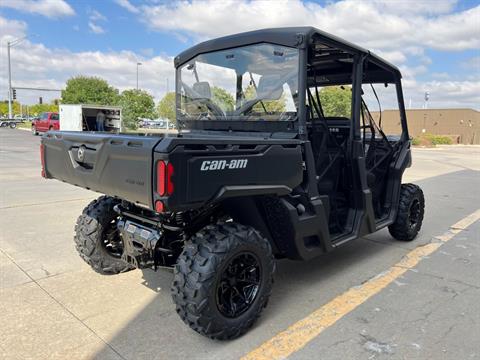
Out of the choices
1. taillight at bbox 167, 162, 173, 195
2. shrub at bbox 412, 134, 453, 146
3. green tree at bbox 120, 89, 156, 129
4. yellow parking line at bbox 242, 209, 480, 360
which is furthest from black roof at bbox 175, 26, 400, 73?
shrub at bbox 412, 134, 453, 146

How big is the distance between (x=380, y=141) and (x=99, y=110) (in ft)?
73.2

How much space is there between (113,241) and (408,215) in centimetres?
357

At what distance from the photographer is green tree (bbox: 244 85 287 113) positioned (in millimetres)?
3625

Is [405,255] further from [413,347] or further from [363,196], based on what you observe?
[413,347]

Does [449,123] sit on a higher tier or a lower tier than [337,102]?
higher

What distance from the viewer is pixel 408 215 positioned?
5215 millimetres

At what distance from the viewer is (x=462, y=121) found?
54125 mm

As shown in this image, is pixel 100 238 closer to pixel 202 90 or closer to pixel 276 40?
pixel 202 90

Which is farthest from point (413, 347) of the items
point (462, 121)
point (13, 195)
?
point (462, 121)

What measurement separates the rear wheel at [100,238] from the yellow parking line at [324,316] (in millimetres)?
1580

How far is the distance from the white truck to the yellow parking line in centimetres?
2058

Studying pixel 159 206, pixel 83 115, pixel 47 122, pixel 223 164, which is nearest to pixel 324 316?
pixel 223 164

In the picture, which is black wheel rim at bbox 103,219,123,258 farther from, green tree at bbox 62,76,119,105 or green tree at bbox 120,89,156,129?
green tree at bbox 62,76,119,105

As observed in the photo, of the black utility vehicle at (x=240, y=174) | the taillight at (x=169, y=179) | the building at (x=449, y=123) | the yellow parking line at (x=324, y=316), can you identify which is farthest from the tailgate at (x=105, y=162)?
the building at (x=449, y=123)
